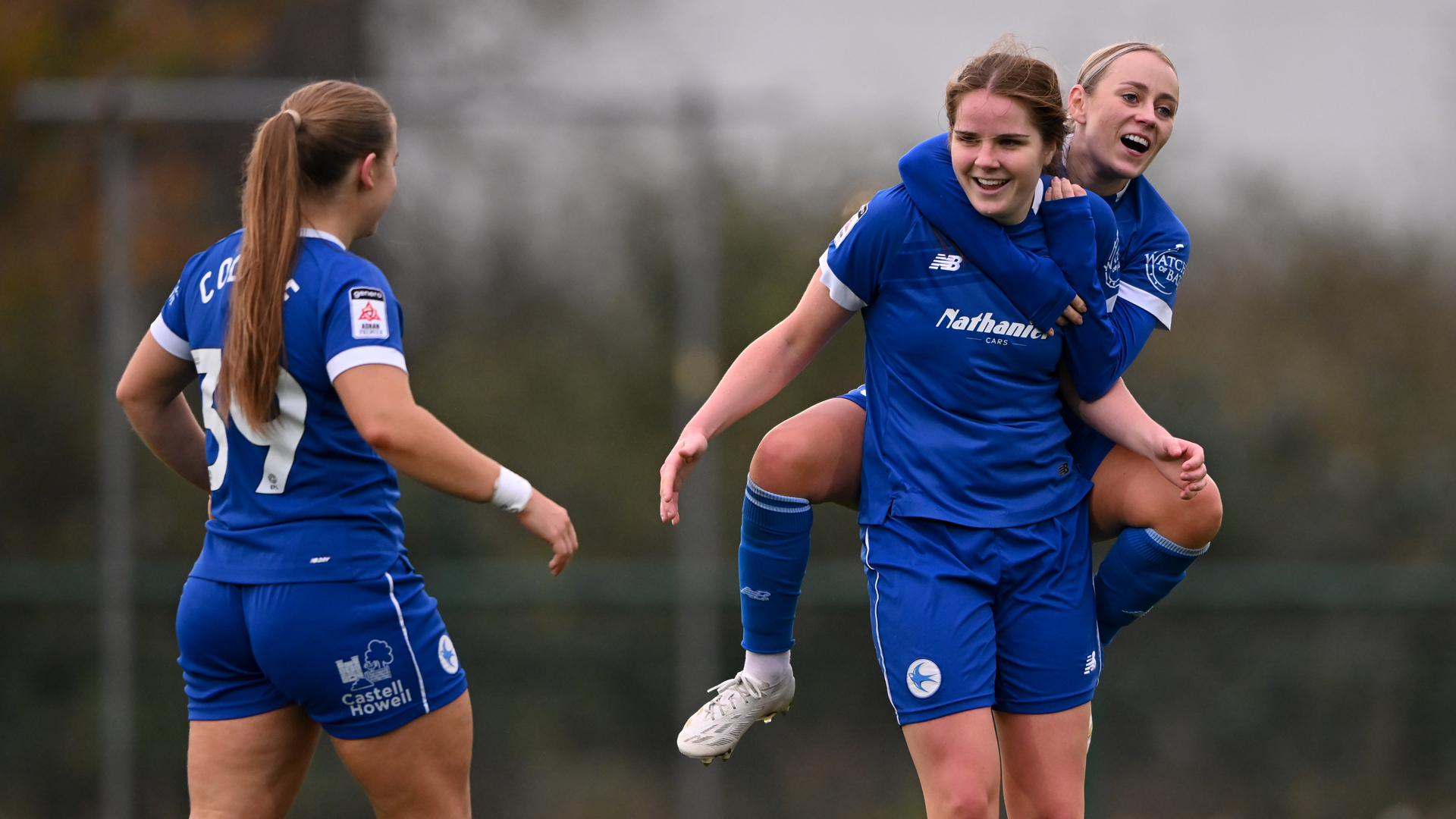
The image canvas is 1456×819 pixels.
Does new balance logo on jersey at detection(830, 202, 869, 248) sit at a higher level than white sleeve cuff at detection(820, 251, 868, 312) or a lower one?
higher

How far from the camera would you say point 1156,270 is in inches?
108

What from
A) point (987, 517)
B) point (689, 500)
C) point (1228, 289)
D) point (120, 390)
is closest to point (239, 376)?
point (120, 390)

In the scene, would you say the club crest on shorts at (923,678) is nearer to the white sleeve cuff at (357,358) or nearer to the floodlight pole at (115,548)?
the white sleeve cuff at (357,358)

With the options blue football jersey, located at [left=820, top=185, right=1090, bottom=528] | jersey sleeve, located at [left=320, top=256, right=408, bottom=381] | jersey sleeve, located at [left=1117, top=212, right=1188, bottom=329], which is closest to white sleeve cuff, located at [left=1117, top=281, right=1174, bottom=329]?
jersey sleeve, located at [left=1117, top=212, right=1188, bottom=329]

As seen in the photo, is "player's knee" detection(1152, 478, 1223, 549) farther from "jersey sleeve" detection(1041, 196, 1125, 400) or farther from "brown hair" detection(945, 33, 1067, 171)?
"brown hair" detection(945, 33, 1067, 171)

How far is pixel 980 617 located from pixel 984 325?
1.81 ft

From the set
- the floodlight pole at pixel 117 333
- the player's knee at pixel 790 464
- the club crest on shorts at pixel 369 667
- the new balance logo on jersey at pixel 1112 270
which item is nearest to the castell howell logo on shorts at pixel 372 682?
the club crest on shorts at pixel 369 667

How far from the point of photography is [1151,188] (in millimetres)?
2855

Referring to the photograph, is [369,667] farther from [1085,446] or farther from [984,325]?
[1085,446]

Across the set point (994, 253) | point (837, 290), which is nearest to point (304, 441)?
point (837, 290)

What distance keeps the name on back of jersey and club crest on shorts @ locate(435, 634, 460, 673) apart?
58 cm

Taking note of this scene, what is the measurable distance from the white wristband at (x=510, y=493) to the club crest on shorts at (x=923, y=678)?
30.9 inches

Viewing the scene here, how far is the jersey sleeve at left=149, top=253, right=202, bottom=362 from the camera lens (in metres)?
2.46

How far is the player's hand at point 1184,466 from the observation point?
246cm
